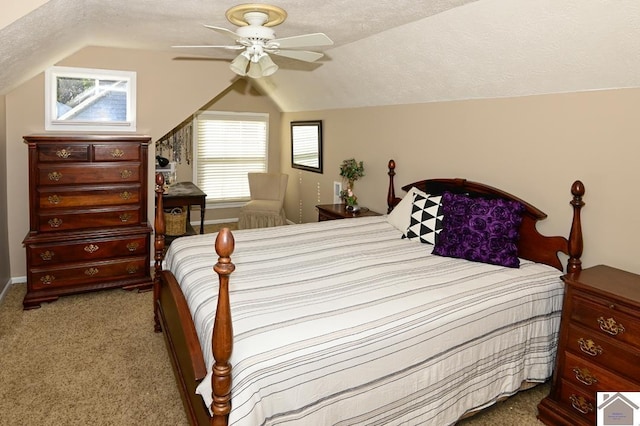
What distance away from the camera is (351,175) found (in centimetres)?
488

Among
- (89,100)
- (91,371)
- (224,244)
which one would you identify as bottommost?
(91,371)

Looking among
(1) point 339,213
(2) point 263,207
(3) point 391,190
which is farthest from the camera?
(2) point 263,207

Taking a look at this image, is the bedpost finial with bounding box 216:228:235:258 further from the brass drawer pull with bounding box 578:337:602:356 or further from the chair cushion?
the chair cushion

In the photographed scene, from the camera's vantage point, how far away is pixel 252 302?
2137mm

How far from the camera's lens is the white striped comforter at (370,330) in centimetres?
173

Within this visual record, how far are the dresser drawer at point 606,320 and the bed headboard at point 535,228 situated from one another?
0.41 m

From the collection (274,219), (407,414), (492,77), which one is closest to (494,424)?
(407,414)

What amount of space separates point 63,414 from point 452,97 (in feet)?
11.5

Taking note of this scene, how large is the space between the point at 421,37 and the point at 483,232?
148cm

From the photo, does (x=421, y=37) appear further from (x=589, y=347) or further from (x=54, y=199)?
(x=54, y=199)

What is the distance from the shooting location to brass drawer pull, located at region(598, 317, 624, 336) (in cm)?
218

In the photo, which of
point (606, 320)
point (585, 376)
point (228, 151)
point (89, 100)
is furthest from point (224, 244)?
point (228, 151)

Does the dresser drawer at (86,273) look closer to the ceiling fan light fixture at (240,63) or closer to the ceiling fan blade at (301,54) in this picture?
the ceiling fan light fixture at (240,63)

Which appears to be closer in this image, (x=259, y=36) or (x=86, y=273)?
(x=259, y=36)
